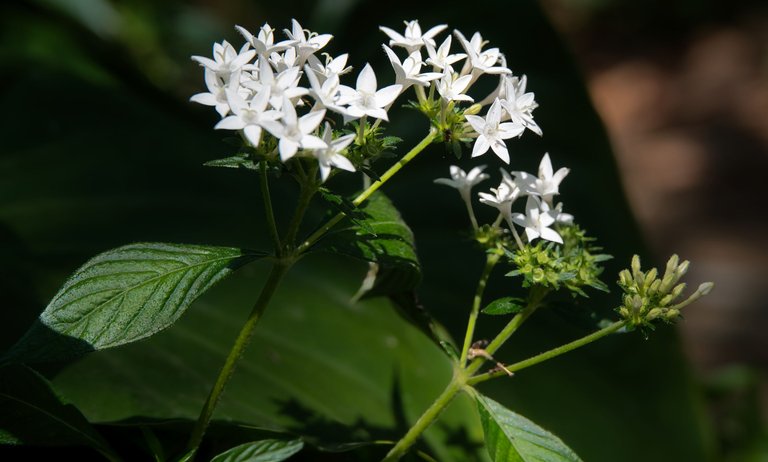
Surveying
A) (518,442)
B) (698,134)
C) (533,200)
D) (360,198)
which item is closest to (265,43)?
(360,198)

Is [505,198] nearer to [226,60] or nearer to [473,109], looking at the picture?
[473,109]

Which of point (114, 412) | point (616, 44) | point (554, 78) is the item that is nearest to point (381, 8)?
point (554, 78)

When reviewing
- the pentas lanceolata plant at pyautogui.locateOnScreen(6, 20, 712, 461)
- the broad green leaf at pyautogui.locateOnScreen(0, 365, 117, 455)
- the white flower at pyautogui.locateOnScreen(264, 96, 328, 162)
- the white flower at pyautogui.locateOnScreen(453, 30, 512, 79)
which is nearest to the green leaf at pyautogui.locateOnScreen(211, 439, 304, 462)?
the pentas lanceolata plant at pyautogui.locateOnScreen(6, 20, 712, 461)

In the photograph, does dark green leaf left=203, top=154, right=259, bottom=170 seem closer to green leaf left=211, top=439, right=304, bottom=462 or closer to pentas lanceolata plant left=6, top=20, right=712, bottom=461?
pentas lanceolata plant left=6, top=20, right=712, bottom=461

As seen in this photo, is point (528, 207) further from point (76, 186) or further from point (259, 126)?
point (76, 186)

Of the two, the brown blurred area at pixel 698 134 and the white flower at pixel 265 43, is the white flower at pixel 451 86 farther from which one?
the brown blurred area at pixel 698 134
